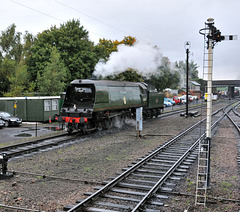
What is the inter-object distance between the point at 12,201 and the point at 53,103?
19.1m

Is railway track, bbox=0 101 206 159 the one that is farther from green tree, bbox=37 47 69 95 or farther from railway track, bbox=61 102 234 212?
green tree, bbox=37 47 69 95

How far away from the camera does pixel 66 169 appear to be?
992 cm

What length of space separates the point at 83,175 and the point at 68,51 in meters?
31.2

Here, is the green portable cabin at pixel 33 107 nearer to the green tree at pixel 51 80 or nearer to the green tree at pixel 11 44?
the green tree at pixel 51 80

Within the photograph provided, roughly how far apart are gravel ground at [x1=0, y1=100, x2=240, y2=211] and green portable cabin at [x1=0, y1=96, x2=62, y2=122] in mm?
10670

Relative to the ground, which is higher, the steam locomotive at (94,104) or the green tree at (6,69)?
the green tree at (6,69)

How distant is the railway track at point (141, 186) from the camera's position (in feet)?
21.6

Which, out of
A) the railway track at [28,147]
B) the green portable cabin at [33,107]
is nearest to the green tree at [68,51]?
the green portable cabin at [33,107]

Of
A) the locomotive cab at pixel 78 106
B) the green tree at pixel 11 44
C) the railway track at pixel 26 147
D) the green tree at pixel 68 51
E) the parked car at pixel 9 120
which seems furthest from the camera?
the green tree at pixel 11 44

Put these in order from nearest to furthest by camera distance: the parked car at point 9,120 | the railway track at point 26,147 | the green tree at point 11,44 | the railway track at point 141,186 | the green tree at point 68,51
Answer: the railway track at point 141,186
the railway track at point 26,147
the parked car at point 9,120
the green tree at point 68,51
the green tree at point 11,44

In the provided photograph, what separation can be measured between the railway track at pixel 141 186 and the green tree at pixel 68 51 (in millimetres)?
27095

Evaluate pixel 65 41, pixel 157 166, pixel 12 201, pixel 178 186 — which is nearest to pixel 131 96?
pixel 157 166

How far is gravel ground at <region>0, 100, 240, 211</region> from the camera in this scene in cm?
693

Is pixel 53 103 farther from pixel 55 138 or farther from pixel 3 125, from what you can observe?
pixel 55 138
